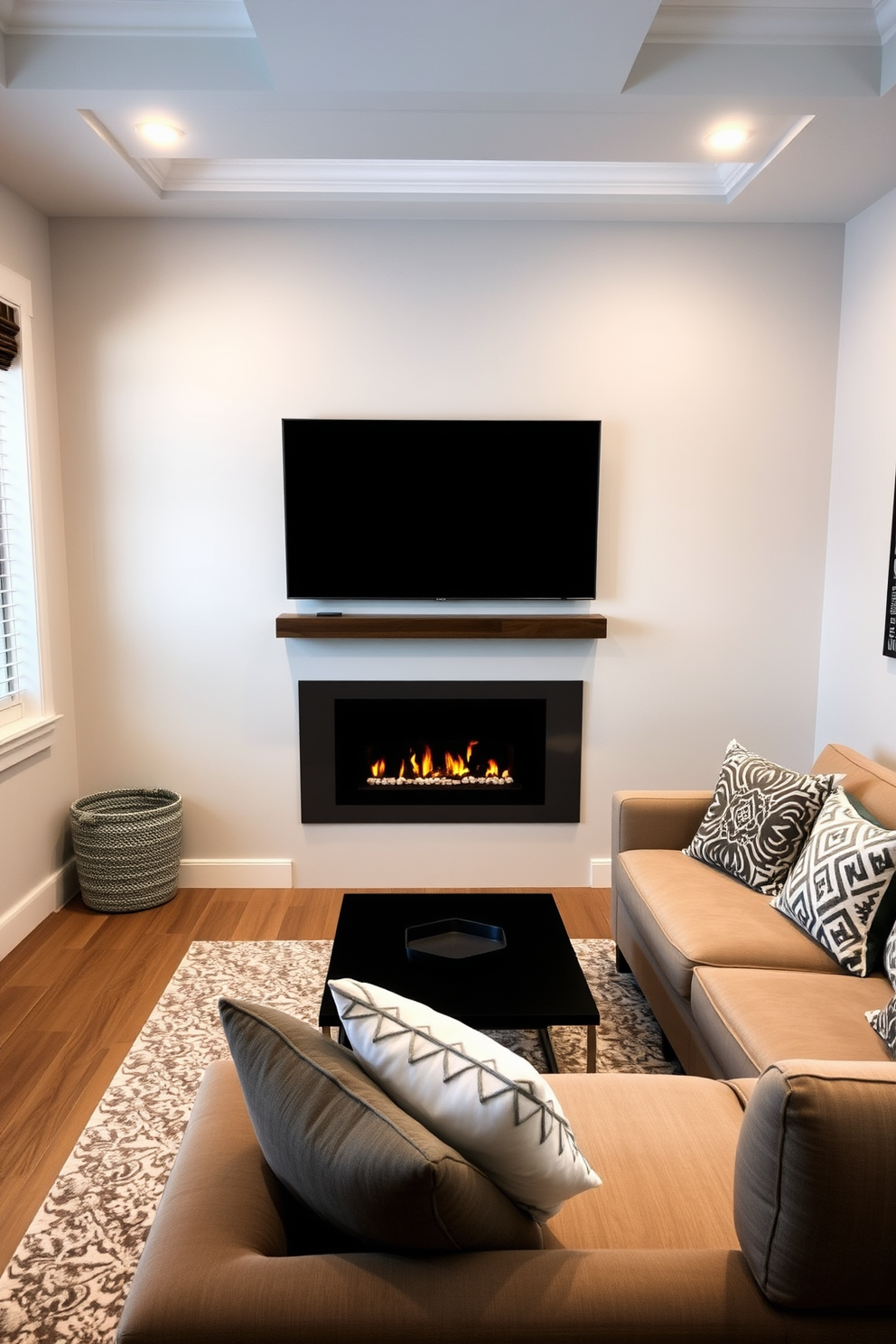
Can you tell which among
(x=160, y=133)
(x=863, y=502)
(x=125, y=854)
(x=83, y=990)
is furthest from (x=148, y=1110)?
(x=863, y=502)

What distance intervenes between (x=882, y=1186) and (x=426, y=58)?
264 cm

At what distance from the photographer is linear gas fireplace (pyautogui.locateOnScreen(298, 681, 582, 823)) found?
3.92 m

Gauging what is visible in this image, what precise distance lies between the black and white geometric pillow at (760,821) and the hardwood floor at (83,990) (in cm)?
85

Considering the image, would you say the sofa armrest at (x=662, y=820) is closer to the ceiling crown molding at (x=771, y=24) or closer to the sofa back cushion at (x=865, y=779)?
the sofa back cushion at (x=865, y=779)

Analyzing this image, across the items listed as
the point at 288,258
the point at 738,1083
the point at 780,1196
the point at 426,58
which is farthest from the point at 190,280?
the point at 780,1196

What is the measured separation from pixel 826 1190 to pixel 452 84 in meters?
2.68

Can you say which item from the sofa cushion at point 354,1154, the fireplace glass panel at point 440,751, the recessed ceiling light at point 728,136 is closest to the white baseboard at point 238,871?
the fireplace glass panel at point 440,751

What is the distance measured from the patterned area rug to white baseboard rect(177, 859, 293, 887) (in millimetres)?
544

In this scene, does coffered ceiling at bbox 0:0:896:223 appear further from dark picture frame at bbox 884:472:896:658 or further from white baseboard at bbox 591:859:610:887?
white baseboard at bbox 591:859:610:887

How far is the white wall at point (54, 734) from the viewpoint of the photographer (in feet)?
11.0

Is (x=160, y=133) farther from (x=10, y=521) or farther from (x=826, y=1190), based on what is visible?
(x=826, y=1190)

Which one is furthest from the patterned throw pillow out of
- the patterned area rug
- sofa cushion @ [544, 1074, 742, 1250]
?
the patterned area rug

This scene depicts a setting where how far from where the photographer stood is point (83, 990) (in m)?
3.10

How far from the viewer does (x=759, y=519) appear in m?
3.85
